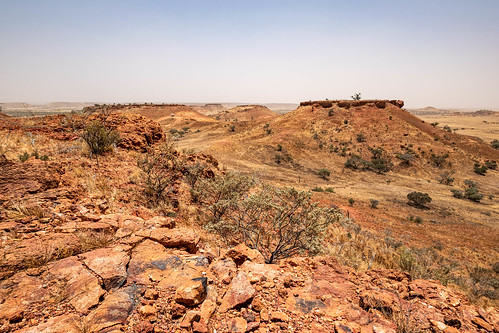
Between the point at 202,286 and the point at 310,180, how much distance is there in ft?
63.0

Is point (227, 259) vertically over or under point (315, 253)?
over

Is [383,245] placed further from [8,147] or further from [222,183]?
[8,147]

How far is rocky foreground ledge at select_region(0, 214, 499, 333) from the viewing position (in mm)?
2131

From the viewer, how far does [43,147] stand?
698cm

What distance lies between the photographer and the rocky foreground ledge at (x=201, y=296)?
6.99 feet

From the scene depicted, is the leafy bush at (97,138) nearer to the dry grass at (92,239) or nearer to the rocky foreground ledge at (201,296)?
the rocky foreground ledge at (201,296)

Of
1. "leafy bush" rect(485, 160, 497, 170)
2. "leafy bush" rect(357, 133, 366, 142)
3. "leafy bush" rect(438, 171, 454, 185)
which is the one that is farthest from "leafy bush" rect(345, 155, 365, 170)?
"leafy bush" rect(485, 160, 497, 170)

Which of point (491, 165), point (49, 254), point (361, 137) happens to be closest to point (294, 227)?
point (49, 254)

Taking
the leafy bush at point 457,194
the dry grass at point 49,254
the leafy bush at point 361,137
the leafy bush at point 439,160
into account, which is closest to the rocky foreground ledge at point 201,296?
the dry grass at point 49,254

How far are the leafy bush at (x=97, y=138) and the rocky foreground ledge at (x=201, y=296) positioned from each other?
180 inches

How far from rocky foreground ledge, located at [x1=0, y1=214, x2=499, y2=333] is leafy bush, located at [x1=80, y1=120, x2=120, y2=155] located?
458 centimetres

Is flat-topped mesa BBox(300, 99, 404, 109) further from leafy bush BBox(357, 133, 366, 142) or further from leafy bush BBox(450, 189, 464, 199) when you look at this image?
leafy bush BBox(450, 189, 464, 199)

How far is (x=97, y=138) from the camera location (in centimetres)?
722

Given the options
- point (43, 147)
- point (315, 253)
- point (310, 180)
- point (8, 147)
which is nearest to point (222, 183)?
point (315, 253)
